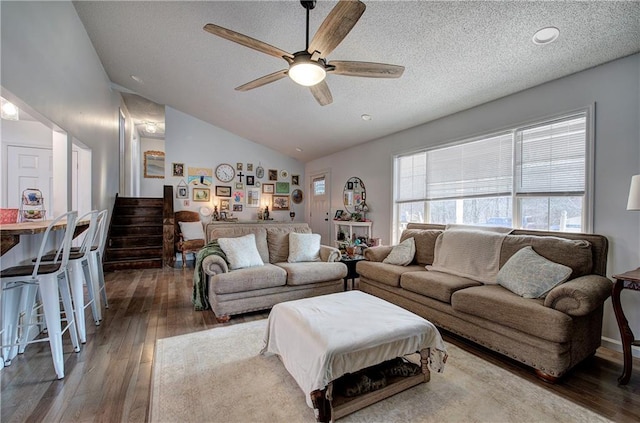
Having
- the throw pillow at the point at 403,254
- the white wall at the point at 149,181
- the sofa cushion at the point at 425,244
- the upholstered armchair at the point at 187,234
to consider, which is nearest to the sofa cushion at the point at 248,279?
the throw pillow at the point at 403,254

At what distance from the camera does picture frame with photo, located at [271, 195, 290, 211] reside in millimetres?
7754

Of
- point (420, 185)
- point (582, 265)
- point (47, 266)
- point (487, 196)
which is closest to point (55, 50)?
point (47, 266)

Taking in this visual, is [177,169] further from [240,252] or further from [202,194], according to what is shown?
[240,252]

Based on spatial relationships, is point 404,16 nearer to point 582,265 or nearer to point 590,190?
point 590,190

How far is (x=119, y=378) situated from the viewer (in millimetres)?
1989

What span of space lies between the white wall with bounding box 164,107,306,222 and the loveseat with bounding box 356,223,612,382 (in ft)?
→ 17.1

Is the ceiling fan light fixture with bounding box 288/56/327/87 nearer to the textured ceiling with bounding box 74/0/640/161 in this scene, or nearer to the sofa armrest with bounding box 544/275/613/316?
the textured ceiling with bounding box 74/0/640/161

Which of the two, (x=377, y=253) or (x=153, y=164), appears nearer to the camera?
(x=377, y=253)

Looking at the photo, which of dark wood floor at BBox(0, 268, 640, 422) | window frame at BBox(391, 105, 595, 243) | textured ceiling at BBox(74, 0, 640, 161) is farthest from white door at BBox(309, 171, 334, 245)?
dark wood floor at BBox(0, 268, 640, 422)

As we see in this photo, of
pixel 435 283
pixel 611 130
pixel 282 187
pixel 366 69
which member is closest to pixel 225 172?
pixel 282 187

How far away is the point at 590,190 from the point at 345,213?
3.96 meters

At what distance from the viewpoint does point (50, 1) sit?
270 centimetres

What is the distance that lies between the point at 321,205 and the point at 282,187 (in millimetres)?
1425

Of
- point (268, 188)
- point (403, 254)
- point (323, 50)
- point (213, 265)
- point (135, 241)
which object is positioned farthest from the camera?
point (268, 188)
